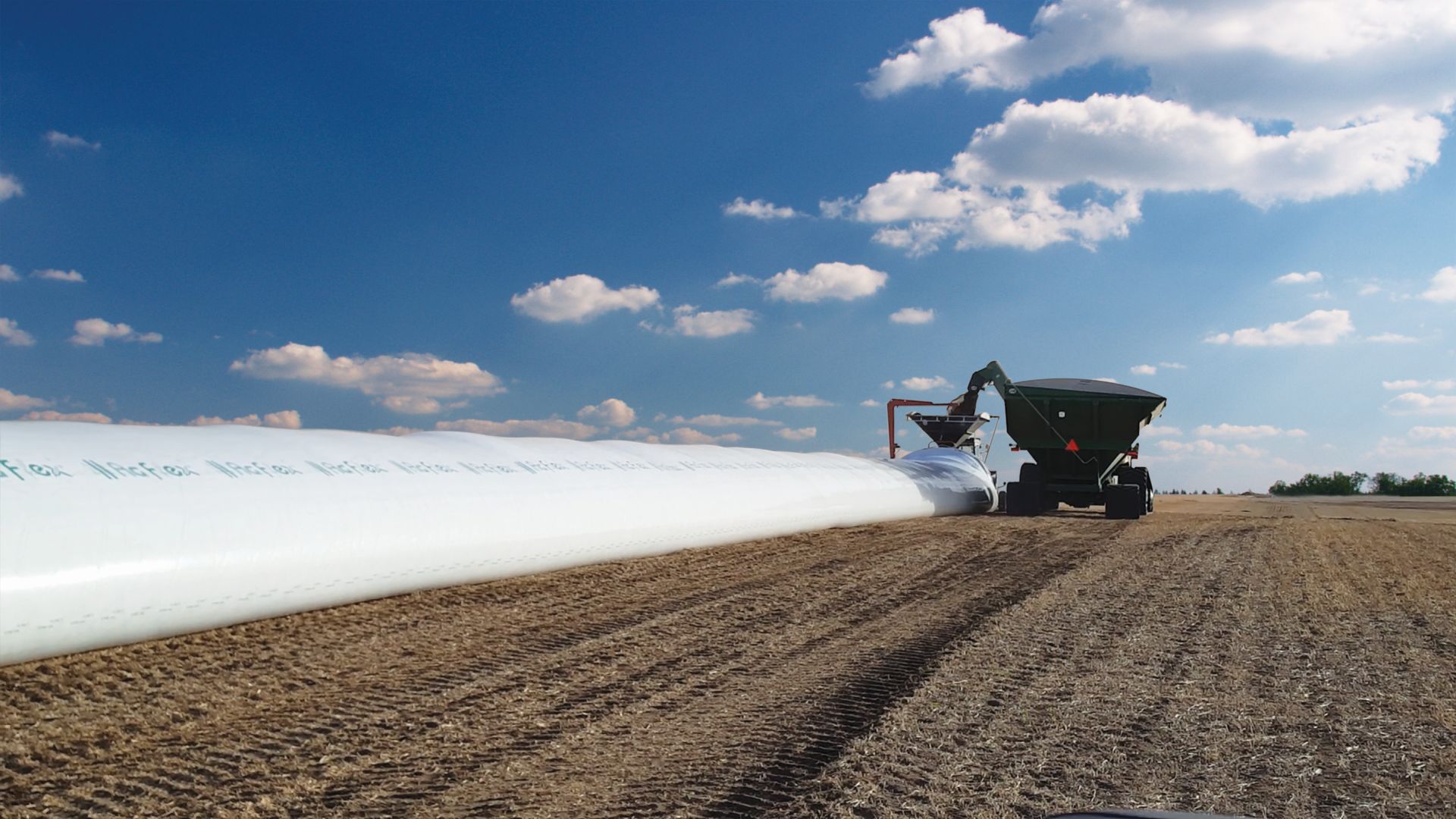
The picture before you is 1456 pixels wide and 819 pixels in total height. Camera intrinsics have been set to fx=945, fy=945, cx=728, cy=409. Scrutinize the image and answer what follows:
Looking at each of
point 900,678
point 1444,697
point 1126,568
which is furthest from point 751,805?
point 1126,568

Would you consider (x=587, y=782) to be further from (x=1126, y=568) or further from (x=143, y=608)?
(x=1126, y=568)

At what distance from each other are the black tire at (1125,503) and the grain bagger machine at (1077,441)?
15mm

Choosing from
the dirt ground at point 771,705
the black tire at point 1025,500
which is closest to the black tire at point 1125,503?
the black tire at point 1025,500

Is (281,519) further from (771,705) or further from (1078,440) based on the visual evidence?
(1078,440)

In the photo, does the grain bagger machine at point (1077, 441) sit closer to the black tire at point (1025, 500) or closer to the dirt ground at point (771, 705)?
the black tire at point (1025, 500)

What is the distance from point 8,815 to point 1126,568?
945 centimetres

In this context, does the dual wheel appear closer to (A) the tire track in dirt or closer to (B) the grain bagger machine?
(B) the grain bagger machine

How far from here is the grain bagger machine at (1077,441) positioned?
18.9 m

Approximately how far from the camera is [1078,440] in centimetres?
1927

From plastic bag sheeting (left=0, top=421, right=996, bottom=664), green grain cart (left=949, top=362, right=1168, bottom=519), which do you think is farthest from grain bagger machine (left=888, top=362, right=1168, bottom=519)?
plastic bag sheeting (left=0, top=421, right=996, bottom=664)

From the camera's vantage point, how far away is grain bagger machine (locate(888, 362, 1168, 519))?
18891mm

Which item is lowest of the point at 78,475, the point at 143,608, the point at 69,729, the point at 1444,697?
the point at 1444,697

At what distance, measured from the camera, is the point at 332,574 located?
24.3 ft

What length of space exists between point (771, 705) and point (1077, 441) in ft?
52.4
